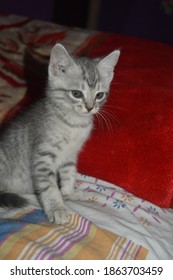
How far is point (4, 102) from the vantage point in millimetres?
1925

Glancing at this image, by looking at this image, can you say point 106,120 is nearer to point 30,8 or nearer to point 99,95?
point 99,95

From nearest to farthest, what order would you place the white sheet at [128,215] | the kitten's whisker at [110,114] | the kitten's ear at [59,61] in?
the white sheet at [128,215], the kitten's ear at [59,61], the kitten's whisker at [110,114]

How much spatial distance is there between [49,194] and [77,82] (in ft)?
1.66

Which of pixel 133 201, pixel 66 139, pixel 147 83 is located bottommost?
pixel 133 201

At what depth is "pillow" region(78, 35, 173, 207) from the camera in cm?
146

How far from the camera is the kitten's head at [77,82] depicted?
149 cm

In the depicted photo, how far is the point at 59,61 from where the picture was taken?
1.50m

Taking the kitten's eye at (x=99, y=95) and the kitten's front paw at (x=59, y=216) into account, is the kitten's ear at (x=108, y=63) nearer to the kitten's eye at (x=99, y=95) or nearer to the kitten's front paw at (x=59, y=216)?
the kitten's eye at (x=99, y=95)

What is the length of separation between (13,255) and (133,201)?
0.60 m

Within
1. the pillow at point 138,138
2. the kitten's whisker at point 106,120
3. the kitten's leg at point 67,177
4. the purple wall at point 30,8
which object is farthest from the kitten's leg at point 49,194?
the purple wall at point 30,8

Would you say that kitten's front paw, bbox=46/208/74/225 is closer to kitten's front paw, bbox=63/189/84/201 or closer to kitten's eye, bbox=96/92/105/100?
kitten's front paw, bbox=63/189/84/201
